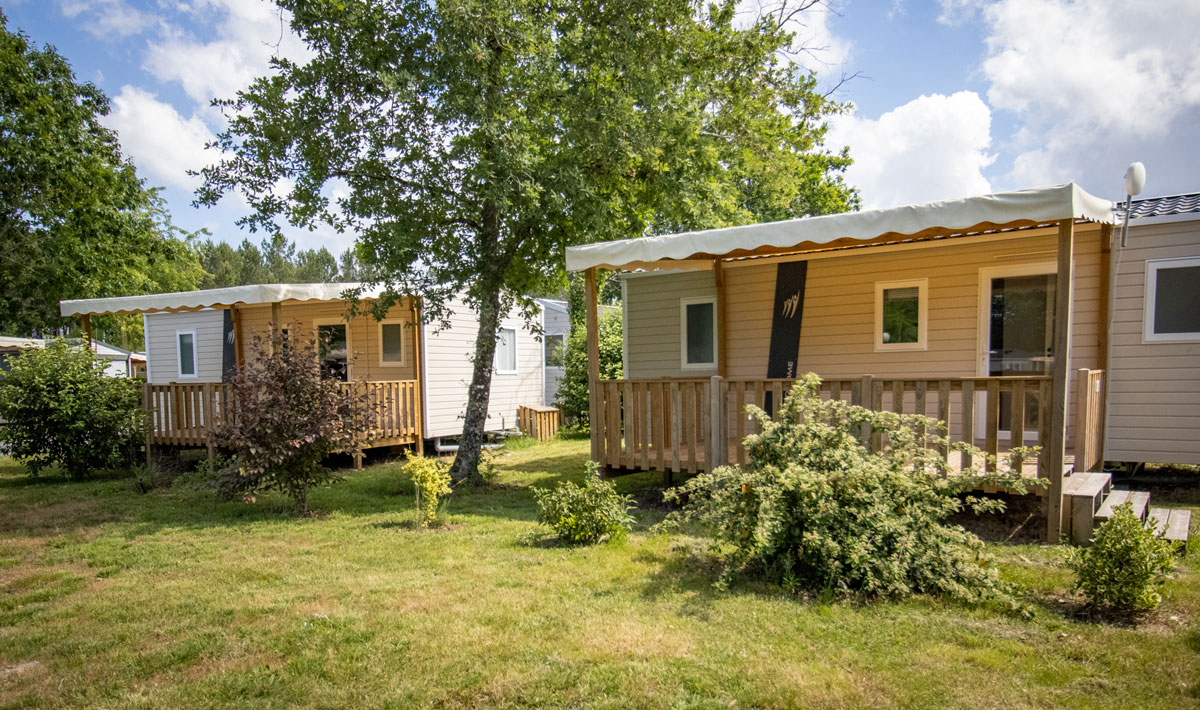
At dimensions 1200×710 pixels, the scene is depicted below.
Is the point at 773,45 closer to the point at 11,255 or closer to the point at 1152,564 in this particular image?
the point at 1152,564

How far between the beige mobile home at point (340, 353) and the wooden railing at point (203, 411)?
17 millimetres

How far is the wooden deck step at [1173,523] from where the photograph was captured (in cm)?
488

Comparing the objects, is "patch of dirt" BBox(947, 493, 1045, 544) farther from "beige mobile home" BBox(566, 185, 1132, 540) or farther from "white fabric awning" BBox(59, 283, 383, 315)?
"white fabric awning" BBox(59, 283, 383, 315)

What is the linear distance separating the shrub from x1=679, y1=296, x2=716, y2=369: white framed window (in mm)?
4866

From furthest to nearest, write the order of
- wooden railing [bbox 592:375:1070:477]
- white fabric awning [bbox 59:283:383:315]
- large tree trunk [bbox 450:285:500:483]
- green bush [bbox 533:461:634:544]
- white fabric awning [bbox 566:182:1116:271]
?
white fabric awning [bbox 59:283:383:315] < large tree trunk [bbox 450:285:500:483] < wooden railing [bbox 592:375:1070:477] < green bush [bbox 533:461:634:544] < white fabric awning [bbox 566:182:1116:271]

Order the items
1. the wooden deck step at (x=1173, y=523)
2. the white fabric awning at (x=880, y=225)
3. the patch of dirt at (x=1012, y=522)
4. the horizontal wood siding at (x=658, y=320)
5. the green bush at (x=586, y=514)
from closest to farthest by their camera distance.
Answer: the wooden deck step at (x=1173, y=523) → the white fabric awning at (x=880, y=225) → the patch of dirt at (x=1012, y=522) → the green bush at (x=586, y=514) → the horizontal wood siding at (x=658, y=320)

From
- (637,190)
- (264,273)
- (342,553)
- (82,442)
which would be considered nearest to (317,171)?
(637,190)

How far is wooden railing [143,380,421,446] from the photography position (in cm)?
1105

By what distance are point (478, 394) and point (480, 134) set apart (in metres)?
3.37

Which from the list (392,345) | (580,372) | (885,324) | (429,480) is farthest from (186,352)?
(885,324)

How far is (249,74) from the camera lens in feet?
27.1

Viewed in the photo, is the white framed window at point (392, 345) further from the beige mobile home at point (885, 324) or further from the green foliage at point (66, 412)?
the beige mobile home at point (885, 324)

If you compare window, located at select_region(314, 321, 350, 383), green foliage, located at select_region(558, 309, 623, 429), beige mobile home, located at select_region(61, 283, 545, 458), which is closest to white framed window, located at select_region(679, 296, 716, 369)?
beige mobile home, located at select_region(61, 283, 545, 458)

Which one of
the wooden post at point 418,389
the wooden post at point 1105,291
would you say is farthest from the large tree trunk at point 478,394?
the wooden post at point 1105,291
